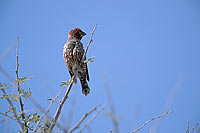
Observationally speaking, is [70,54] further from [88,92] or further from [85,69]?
[88,92]

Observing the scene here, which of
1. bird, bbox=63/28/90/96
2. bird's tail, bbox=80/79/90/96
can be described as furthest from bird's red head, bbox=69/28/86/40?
bird's tail, bbox=80/79/90/96

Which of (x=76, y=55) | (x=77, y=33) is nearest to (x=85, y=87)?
(x=76, y=55)

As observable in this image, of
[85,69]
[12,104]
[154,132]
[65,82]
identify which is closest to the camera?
[154,132]

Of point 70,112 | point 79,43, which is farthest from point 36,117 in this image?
point 79,43

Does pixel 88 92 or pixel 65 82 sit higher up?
pixel 88 92

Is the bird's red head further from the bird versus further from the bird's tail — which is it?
the bird's tail

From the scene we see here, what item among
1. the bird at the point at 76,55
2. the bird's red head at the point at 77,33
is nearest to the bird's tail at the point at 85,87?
the bird at the point at 76,55

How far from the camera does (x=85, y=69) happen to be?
593cm

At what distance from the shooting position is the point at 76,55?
5.86 meters

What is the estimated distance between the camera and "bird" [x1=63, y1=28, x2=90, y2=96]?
19.2 ft

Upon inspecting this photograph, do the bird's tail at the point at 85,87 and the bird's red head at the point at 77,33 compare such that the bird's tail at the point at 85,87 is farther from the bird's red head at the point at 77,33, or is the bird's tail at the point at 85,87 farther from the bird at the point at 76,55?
the bird's red head at the point at 77,33

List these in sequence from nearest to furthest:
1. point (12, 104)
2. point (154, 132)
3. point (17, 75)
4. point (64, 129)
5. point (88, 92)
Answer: point (64, 129)
point (154, 132)
point (12, 104)
point (17, 75)
point (88, 92)

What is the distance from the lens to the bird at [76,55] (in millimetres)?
5859

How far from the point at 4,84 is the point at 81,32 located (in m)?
3.90
